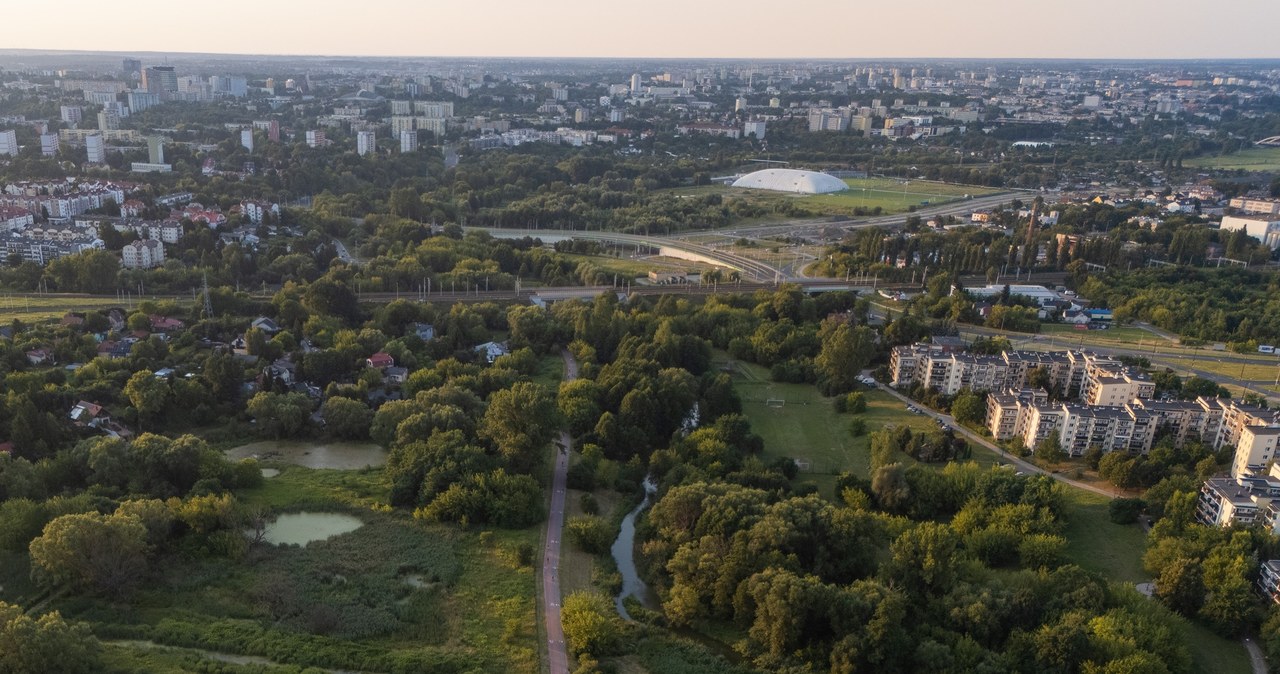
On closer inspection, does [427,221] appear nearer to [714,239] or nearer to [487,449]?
[714,239]

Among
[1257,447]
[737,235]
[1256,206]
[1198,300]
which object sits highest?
[1256,206]

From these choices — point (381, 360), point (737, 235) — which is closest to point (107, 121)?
point (737, 235)

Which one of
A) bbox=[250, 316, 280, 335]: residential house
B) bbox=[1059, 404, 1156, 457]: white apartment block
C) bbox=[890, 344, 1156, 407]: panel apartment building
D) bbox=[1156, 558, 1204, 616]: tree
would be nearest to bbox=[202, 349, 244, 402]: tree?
bbox=[250, 316, 280, 335]: residential house

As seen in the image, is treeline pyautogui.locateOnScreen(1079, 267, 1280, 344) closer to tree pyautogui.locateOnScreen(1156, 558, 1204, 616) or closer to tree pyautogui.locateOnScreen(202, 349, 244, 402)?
tree pyautogui.locateOnScreen(1156, 558, 1204, 616)

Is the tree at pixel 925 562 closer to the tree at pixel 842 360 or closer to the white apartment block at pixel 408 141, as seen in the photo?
the tree at pixel 842 360

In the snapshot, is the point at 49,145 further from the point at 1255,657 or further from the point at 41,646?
the point at 1255,657

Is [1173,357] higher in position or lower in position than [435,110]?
lower

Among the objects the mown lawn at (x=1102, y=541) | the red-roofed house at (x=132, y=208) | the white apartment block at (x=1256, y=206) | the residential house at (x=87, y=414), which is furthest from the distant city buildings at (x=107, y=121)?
the white apartment block at (x=1256, y=206)

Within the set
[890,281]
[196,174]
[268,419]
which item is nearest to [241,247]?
[268,419]
